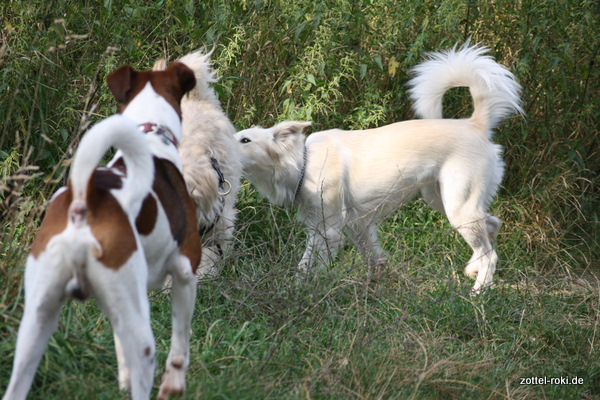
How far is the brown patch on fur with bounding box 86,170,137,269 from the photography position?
7.25ft

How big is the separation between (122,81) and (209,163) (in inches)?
67.8

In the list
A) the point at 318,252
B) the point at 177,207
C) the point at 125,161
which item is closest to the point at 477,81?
the point at 318,252

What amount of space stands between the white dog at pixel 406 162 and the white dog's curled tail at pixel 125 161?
3.36 metres

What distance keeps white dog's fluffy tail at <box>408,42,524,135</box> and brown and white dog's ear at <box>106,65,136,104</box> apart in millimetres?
3523

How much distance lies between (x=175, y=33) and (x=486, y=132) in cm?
273

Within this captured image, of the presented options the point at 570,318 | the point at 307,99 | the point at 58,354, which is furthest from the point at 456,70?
the point at 58,354

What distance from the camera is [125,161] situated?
244cm

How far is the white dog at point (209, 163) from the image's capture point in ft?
14.7

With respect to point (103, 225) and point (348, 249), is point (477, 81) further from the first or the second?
point (103, 225)

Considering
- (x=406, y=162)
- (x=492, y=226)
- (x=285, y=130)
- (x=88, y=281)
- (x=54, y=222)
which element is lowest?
(x=492, y=226)

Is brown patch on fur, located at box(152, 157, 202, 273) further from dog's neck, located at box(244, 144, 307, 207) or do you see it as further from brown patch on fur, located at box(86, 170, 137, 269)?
dog's neck, located at box(244, 144, 307, 207)

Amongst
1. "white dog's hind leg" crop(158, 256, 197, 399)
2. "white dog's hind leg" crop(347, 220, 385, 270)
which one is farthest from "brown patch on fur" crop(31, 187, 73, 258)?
"white dog's hind leg" crop(347, 220, 385, 270)

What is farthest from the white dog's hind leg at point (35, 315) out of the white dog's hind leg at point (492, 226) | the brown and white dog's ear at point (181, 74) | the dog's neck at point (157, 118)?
the white dog's hind leg at point (492, 226)

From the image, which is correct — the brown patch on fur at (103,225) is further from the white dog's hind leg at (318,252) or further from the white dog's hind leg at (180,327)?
the white dog's hind leg at (318,252)
